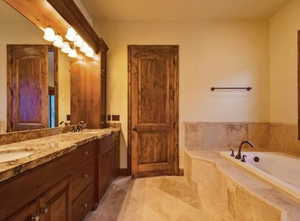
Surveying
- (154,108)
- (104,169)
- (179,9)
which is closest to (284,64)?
(179,9)

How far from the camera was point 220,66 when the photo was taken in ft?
11.4

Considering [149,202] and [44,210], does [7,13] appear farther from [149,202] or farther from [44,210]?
[149,202]

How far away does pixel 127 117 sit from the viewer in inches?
135

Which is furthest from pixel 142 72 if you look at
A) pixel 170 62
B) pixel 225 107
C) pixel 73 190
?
pixel 73 190

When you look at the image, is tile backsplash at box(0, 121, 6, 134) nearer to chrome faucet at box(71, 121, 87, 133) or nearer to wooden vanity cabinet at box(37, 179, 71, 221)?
wooden vanity cabinet at box(37, 179, 71, 221)

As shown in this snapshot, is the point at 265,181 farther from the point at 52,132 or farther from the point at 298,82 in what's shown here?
the point at 52,132

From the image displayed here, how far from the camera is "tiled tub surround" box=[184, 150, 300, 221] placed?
129 cm

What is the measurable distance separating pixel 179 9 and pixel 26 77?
2312 millimetres

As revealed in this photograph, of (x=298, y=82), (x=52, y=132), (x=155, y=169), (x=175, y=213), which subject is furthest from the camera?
(x=155, y=169)

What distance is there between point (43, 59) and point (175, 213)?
7.00 feet

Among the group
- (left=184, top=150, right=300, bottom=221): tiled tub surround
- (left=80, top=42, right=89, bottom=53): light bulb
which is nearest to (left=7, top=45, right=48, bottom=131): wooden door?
(left=80, top=42, right=89, bottom=53): light bulb

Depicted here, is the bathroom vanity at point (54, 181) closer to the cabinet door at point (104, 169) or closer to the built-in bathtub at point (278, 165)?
the cabinet door at point (104, 169)

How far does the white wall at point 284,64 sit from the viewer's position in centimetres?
283

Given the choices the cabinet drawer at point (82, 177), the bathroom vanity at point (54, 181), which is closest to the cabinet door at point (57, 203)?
the bathroom vanity at point (54, 181)
